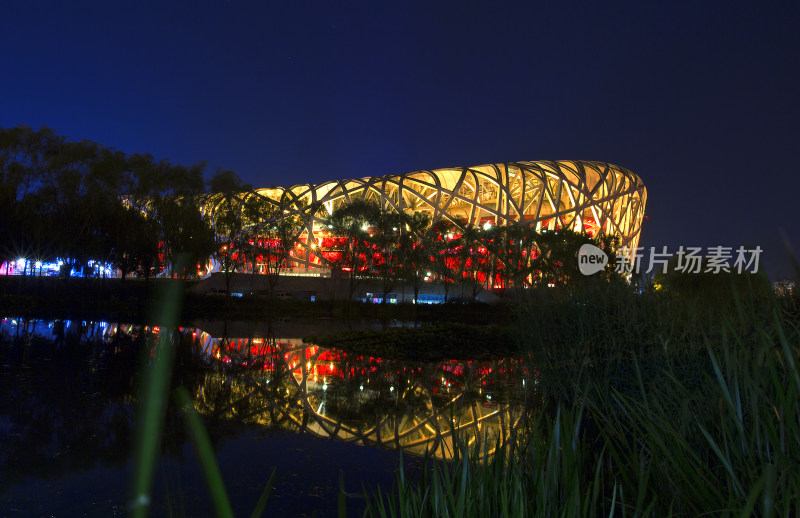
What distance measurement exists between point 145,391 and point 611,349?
6324mm

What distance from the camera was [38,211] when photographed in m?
26.4

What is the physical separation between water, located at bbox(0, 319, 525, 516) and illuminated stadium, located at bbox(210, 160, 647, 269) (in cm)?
3739

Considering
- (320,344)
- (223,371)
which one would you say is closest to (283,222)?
(320,344)

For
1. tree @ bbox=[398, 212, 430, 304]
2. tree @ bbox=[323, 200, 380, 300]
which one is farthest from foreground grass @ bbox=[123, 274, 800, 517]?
tree @ bbox=[323, 200, 380, 300]

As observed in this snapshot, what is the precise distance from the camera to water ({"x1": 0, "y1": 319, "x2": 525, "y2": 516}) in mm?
4730

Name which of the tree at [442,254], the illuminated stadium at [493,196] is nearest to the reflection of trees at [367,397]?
the tree at [442,254]

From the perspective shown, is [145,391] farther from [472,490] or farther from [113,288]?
[113,288]

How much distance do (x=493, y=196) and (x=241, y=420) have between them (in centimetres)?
5480

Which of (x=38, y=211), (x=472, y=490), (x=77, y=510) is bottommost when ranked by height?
(x=77, y=510)

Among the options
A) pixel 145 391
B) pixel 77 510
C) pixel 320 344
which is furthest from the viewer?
pixel 320 344

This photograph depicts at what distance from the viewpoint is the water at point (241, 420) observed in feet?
15.5

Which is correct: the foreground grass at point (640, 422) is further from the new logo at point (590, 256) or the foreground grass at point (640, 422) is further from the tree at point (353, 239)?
the new logo at point (590, 256)

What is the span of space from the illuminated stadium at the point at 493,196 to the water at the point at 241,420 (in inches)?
1472

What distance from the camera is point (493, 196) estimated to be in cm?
6019
